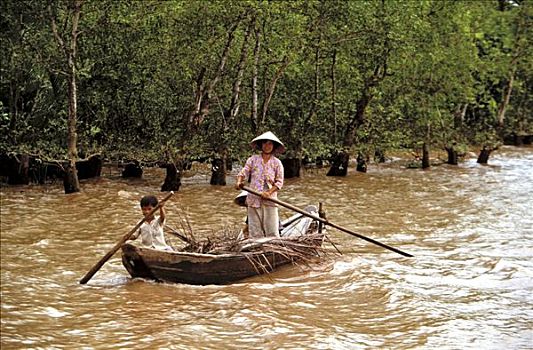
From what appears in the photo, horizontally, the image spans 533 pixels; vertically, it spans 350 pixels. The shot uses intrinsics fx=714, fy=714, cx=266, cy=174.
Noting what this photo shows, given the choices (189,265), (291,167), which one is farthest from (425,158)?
(189,265)

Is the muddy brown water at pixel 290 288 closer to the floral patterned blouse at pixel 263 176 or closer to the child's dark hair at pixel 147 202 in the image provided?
the child's dark hair at pixel 147 202

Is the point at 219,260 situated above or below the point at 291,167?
below

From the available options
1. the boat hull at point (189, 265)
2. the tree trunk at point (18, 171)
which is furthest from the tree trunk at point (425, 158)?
the boat hull at point (189, 265)

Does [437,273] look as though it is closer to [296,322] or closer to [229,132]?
[296,322]

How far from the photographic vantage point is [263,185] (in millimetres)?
10227

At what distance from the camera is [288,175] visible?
21562 millimetres

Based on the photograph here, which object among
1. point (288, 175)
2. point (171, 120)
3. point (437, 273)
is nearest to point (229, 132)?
point (171, 120)

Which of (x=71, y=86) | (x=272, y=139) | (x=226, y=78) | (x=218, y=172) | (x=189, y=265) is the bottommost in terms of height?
(x=189, y=265)

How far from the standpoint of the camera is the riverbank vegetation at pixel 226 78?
1689 centimetres

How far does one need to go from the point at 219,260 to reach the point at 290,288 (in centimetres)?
106

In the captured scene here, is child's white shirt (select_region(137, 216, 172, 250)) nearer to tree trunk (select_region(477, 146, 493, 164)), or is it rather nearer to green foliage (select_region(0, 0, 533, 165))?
green foliage (select_region(0, 0, 533, 165))

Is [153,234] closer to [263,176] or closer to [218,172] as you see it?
[263,176]

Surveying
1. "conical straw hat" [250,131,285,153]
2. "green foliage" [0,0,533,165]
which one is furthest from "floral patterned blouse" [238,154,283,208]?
"green foliage" [0,0,533,165]

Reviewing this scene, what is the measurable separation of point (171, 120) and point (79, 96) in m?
2.63
